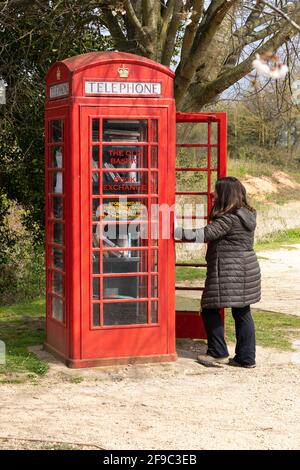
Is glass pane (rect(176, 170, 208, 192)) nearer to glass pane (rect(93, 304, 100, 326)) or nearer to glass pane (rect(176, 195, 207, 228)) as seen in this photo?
glass pane (rect(176, 195, 207, 228))

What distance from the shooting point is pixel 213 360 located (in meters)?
7.37

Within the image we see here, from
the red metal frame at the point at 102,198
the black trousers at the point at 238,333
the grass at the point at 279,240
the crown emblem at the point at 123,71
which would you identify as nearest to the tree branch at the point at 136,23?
the red metal frame at the point at 102,198

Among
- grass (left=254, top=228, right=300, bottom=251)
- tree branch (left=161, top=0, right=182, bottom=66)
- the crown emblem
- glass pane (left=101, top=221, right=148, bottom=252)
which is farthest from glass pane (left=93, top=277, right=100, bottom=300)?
grass (left=254, top=228, right=300, bottom=251)

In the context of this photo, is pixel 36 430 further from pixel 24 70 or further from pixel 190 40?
pixel 24 70

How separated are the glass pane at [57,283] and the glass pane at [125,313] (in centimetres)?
51

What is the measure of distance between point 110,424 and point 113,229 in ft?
6.51

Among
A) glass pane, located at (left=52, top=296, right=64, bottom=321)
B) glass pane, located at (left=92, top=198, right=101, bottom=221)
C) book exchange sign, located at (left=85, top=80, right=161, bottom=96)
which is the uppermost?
book exchange sign, located at (left=85, top=80, right=161, bottom=96)

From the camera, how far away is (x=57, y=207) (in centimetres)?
745

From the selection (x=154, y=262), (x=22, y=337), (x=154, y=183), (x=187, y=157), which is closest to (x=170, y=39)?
(x=154, y=183)

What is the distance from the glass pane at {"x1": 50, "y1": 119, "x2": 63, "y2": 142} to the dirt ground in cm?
188

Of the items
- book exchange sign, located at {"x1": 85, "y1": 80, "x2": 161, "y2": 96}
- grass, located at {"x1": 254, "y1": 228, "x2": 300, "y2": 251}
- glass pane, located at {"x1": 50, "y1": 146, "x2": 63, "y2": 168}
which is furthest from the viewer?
grass, located at {"x1": 254, "y1": 228, "x2": 300, "y2": 251}

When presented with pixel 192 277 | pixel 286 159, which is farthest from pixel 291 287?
pixel 286 159

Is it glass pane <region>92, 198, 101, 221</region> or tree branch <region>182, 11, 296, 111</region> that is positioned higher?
tree branch <region>182, 11, 296, 111</region>

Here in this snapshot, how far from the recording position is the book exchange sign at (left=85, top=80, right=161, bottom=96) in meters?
6.93
